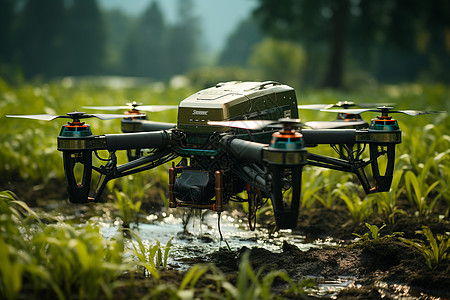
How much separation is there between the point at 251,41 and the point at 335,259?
98.1 metres

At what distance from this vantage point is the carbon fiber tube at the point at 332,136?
6.00 m

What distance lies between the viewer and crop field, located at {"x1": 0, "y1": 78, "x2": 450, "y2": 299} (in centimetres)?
390

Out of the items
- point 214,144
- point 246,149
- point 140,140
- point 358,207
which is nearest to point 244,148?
point 246,149

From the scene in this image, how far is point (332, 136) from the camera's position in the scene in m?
6.02

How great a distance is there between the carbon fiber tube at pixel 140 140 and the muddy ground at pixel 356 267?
1343 mm

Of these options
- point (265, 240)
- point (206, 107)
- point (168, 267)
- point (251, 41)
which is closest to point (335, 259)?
point (265, 240)

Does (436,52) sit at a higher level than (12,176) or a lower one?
higher

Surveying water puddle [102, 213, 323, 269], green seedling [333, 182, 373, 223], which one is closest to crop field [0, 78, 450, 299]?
green seedling [333, 182, 373, 223]

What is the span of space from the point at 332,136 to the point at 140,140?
2.14 m

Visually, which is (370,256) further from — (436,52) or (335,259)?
(436,52)

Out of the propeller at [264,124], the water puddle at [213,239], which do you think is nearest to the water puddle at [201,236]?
the water puddle at [213,239]

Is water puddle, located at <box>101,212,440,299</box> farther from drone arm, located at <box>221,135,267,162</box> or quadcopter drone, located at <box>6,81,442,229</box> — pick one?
drone arm, located at <box>221,135,267,162</box>

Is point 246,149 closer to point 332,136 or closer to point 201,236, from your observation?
point 332,136

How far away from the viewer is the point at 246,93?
19.8 feet
